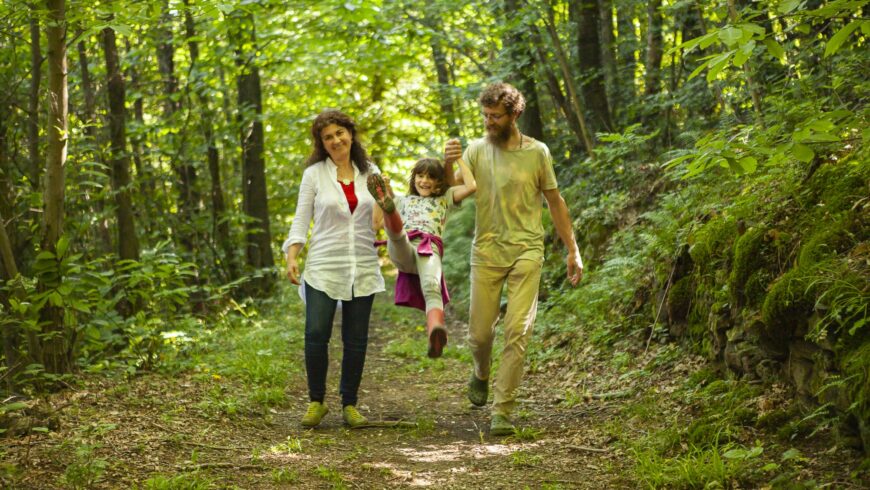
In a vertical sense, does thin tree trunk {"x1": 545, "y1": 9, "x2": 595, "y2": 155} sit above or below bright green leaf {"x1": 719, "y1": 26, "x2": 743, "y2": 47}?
above

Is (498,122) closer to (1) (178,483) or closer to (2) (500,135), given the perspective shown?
(2) (500,135)

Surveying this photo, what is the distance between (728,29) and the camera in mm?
3533

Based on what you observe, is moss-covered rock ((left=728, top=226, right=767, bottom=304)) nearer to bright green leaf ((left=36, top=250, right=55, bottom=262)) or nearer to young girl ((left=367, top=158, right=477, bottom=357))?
young girl ((left=367, top=158, right=477, bottom=357))

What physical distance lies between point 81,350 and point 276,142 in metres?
11.0

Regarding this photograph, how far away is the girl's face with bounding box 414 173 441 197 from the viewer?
608 cm

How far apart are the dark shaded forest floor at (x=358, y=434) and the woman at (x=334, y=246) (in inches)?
26.1

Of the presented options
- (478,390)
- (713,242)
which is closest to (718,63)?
(713,242)

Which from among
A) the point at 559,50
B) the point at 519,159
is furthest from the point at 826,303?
the point at 559,50

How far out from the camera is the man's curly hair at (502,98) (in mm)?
5787

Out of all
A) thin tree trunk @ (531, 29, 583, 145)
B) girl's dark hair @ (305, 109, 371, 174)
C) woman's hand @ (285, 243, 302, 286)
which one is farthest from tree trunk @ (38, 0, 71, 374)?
thin tree trunk @ (531, 29, 583, 145)

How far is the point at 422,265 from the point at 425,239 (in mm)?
212

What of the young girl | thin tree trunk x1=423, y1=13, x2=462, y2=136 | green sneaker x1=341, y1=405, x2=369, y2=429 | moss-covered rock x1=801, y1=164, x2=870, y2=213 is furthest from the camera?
thin tree trunk x1=423, y1=13, x2=462, y2=136

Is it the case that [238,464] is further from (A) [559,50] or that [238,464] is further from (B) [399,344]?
(A) [559,50]

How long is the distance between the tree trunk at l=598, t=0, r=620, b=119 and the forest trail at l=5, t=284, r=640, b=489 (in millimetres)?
6394
